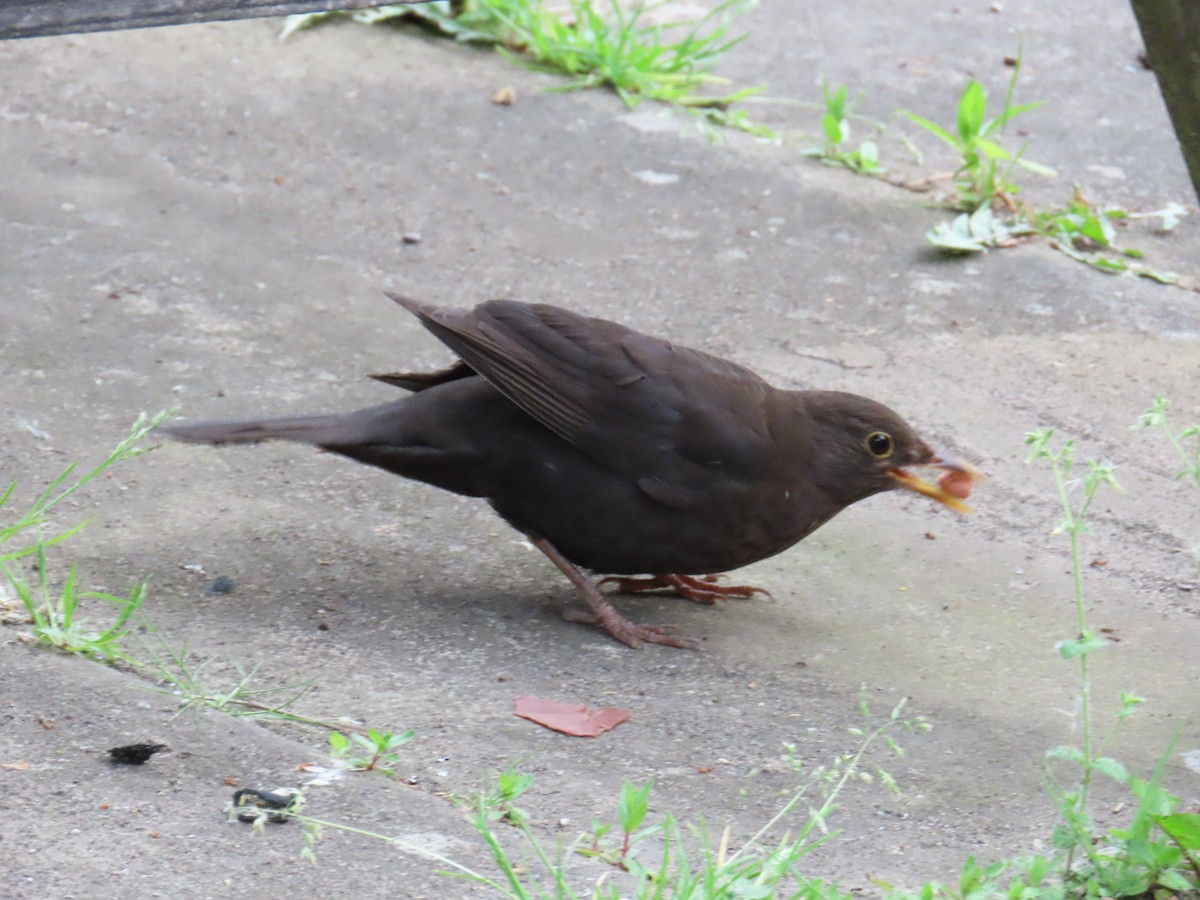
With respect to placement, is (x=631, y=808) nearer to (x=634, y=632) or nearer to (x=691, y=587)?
(x=634, y=632)

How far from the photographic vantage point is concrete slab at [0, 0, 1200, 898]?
9.79ft

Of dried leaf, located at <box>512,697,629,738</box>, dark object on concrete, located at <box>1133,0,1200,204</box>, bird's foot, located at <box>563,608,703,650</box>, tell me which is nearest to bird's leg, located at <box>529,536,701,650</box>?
bird's foot, located at <box>563,608,703,650</box>

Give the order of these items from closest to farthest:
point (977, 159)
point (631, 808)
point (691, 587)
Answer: point (631, 808)
point (691, 587)
point (977, 159)

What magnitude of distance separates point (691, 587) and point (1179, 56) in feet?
6.54

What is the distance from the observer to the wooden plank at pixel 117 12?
3229 millimetres

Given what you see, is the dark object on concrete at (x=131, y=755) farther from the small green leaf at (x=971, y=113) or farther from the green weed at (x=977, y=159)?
the small green leaf at (x=971, y=113)

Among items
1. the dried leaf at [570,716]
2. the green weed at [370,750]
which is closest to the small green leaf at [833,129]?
the dried leaf at [570,716]

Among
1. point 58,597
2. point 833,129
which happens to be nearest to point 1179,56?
point 58,597

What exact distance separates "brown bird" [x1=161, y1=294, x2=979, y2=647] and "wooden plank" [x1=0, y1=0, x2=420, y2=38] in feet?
2.66

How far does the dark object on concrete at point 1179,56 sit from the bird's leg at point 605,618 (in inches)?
67.5

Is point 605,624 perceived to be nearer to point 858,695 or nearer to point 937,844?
point 858,695

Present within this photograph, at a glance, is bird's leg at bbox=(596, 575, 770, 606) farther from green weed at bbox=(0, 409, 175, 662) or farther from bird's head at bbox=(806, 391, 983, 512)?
green weed at bbox=(0, 409, 175, 662)

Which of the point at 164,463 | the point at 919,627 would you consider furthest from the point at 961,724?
the point at 164,463

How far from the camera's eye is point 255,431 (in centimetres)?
381
